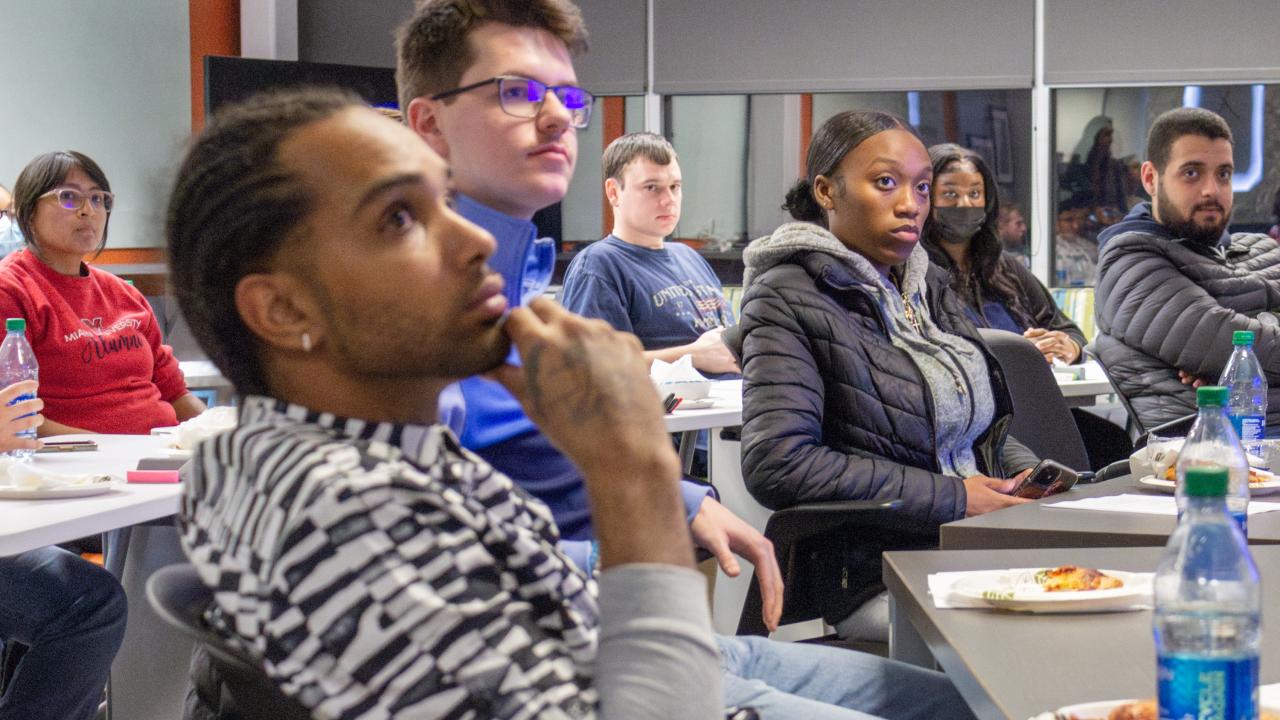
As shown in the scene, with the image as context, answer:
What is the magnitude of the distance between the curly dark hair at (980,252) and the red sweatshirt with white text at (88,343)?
2312 millimetres

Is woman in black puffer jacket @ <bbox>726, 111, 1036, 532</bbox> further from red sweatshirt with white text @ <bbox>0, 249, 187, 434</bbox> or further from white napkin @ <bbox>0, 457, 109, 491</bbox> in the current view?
red sweatshirt with white text @ <bbox>0, 249, 187, 434</bbox>

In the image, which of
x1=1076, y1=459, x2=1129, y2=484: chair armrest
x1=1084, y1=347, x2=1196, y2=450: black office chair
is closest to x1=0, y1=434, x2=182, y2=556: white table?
x1=1076, y1=459, x2=1129, y2=484: chair armrest

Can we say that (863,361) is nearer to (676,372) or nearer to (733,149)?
(676,372)

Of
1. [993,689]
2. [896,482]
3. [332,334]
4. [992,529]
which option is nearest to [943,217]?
[896,482]

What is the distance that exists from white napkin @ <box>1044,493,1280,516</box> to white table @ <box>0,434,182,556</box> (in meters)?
1.36

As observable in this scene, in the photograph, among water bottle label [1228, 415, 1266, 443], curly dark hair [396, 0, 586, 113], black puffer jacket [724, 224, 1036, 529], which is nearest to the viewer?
curly dark hair [396, 0, 586, 113]

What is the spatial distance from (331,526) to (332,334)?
6.5 inches

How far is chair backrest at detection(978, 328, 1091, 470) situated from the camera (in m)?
2.80

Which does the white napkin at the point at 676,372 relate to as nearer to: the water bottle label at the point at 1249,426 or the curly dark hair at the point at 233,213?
the water bottle label at the point at 1249,426

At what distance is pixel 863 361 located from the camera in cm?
235

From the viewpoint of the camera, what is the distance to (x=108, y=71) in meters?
6.05

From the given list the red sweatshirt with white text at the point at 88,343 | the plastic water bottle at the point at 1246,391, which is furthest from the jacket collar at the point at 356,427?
the red sweatshirt with white text at the point at 88,343

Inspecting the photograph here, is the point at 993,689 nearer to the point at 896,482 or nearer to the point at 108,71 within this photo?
the point at 896,482

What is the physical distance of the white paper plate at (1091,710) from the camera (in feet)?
3.17
